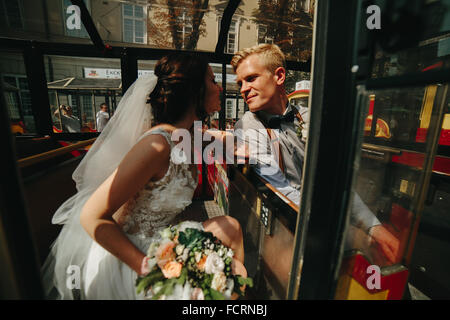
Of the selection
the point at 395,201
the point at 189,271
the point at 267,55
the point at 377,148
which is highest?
the point at 267,55

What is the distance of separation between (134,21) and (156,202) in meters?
2.29

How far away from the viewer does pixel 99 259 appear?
130 cm

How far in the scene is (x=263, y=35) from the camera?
9.37 feet

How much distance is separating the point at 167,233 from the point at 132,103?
3.56ft

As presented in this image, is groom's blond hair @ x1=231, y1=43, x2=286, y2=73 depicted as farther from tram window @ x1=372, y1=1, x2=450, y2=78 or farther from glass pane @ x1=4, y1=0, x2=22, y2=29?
glass pane @ x1=4, y1=0, x2=22, y2=29

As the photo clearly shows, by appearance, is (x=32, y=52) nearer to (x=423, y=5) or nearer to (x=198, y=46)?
(x=198, y=46)

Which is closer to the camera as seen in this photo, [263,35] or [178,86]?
[178,86]

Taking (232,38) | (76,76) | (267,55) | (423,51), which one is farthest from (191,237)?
(76,76)

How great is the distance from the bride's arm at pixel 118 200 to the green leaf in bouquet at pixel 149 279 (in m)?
0.13

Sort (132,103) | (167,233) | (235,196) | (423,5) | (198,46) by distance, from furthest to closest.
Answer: (198,46), (235,196), (132,103), (167,233), (423,5)

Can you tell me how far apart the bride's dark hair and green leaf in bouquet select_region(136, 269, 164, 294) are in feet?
3.24

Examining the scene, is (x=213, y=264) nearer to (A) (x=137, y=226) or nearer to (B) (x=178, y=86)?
(A) (x=137, y=226)

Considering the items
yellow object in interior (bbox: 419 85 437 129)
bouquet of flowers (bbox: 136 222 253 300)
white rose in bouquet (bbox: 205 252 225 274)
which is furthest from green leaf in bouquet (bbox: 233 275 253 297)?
yellow object in interior (bbox: 419 85 437 129)
